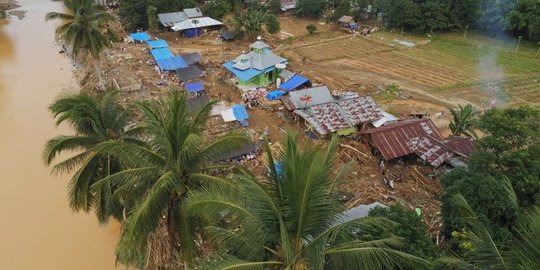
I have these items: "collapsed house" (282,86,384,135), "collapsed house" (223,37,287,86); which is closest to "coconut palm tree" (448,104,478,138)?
"collapsed house" (282,86,384,135)

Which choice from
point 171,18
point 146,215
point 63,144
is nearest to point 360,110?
point 63,144

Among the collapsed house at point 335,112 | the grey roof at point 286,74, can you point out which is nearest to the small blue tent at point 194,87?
the grey roof at point 286,74

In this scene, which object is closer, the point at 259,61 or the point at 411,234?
the point at 411,234

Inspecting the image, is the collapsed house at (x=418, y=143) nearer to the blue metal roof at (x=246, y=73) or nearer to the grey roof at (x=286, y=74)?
the grey roof at (x=286, y=74)

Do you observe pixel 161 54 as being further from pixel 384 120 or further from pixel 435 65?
pixel 435 65

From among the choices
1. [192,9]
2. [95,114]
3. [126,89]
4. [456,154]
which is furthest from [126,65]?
[456,154]

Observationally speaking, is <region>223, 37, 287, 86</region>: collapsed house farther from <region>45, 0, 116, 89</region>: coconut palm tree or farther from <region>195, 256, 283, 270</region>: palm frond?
<region>195, 256, 283, 270</region>: palm frond

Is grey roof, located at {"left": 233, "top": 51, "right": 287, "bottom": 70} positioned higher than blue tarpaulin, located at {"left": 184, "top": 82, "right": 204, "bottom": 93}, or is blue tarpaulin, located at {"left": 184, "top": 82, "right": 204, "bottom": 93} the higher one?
grey roof, located at {"left": 233, "top": 51, "right": 287, "bottom": 70}
